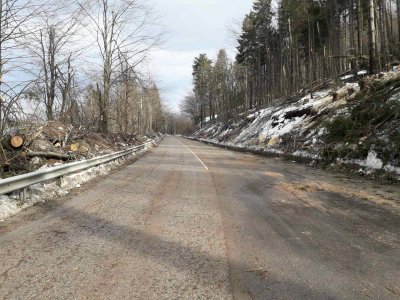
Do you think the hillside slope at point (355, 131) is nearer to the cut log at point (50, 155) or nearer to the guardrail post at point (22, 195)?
the guardrail post at point (22, 195)

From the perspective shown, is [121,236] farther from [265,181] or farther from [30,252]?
[265,181]

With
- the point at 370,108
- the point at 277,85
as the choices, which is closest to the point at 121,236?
the point at 370,108

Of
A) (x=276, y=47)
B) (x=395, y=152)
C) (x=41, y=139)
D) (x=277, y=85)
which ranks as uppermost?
(x=276, y=47)

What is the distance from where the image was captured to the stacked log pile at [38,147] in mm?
10927

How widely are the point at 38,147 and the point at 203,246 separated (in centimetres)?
1005

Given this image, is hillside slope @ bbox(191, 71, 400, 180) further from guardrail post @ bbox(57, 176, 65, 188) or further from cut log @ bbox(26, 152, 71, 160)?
cut log @ bbox(26, 152, 71, 160)

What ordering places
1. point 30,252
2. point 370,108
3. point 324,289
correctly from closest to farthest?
point 324,289, point 30,252, point 370,108

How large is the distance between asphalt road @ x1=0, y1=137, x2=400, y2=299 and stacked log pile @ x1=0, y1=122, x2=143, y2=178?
3.02 meters

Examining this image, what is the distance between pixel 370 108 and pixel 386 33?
22.4 m

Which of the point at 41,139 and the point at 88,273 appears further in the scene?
the point at 41,139

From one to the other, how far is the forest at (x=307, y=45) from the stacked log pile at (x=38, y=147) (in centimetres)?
1467

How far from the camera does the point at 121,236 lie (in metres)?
5.60

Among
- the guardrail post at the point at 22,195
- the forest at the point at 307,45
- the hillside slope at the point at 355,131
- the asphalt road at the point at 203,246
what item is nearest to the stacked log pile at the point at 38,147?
the guardrail post at the point at 22,195

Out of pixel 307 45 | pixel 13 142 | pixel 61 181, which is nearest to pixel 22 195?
pixel 61 181
